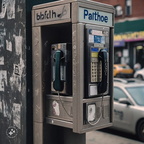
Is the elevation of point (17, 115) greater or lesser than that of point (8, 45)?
lesser

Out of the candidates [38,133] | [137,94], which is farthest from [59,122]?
[137,94]

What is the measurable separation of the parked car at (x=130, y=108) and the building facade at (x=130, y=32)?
68.7ft

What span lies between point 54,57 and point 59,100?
1.58 ft

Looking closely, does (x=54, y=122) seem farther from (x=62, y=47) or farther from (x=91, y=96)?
(x=62, y=47)

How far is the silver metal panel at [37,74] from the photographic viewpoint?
3.64m

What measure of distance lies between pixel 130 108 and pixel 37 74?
428 centimetres

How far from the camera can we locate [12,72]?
385 centimetres

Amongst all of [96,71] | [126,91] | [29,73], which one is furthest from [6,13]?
[126,91]

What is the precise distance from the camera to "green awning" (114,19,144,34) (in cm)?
2864

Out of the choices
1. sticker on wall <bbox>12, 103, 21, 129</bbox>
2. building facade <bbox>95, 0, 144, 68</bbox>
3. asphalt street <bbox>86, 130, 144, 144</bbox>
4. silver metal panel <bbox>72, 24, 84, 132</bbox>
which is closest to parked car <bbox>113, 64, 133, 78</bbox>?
building facade <bbox>95, 0, 144, 68</bbox>

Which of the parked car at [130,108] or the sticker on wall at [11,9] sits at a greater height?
the sticker on wall at [11,9]

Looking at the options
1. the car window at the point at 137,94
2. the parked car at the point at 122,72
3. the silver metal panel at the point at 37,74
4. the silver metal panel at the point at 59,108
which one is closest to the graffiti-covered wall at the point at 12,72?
the silver metal panel at the point at 37,74

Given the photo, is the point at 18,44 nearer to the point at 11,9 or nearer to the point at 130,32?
the point at 11,9

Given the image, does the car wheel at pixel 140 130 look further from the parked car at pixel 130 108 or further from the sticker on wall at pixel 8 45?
the sticker on wall at pixel 8 45
